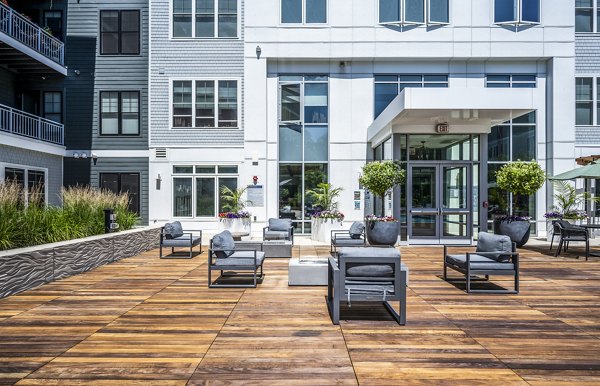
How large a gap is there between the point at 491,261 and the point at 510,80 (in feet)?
38.7

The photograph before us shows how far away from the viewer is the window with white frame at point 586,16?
16.2m

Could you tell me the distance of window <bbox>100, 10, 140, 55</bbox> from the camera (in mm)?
16750

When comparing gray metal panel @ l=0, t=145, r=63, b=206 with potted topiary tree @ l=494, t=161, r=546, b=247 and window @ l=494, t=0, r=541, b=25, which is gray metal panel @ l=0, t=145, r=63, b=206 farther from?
window @ l=494, t=0, r=541, b=25

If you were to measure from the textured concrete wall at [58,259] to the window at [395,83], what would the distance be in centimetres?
1024

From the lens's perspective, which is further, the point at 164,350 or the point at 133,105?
the point at 133,105

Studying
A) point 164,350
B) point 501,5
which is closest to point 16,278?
point 164,350

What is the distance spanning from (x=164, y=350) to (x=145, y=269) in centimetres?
519

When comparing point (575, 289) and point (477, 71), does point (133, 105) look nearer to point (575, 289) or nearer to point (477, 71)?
point (477, 71)

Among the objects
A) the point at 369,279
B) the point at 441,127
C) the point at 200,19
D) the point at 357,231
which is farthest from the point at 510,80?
the point at 369,279

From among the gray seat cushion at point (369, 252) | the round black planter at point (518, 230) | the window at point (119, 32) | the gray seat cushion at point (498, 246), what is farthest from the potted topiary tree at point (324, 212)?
the window at point (119, 32)

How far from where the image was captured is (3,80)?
53.1ft

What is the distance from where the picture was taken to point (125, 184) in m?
16.8

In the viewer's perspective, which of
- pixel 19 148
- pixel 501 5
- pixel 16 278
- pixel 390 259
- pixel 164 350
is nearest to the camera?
pixel 164 350

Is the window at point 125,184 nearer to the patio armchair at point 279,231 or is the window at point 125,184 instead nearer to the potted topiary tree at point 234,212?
the potted topiary tree at point 234,212
